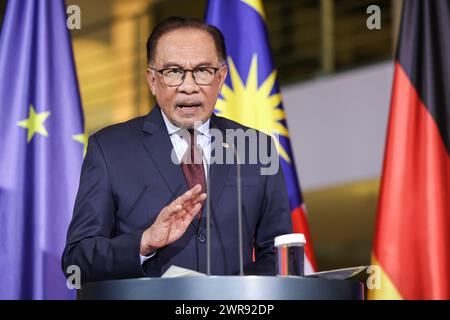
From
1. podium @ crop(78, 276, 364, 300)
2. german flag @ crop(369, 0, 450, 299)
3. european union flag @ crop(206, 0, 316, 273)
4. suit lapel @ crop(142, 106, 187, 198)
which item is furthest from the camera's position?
european union flag @ crop(206, 0, 316, 273)

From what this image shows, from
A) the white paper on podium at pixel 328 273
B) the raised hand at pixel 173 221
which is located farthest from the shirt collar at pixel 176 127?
the white paper on podium at pixel 328 273

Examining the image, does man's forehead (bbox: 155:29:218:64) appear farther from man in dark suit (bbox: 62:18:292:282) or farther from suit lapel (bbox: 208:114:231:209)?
suit lapel (bbox: 208:114:231:209)

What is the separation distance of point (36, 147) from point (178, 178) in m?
1.41

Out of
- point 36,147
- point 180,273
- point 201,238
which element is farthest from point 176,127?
point 36,147

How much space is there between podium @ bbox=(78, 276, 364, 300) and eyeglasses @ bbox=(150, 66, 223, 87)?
0.71 m

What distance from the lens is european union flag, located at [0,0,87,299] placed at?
379cm

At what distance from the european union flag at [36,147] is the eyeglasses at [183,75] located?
1.34m

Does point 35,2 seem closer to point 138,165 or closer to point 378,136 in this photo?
point 138,165

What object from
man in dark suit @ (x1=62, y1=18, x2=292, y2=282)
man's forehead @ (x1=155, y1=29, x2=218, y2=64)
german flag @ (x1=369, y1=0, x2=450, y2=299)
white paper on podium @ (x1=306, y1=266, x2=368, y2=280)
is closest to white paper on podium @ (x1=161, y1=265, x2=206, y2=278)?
white paper on podium @ (x1=306, y1=266, x2=368, y2=280)

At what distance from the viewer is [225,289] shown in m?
2.02

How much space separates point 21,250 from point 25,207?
0.54 feet

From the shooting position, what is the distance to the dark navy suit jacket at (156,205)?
2531mm

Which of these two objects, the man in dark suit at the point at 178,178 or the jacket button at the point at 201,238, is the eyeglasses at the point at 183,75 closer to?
the man in dark suit at the point at 178,178
